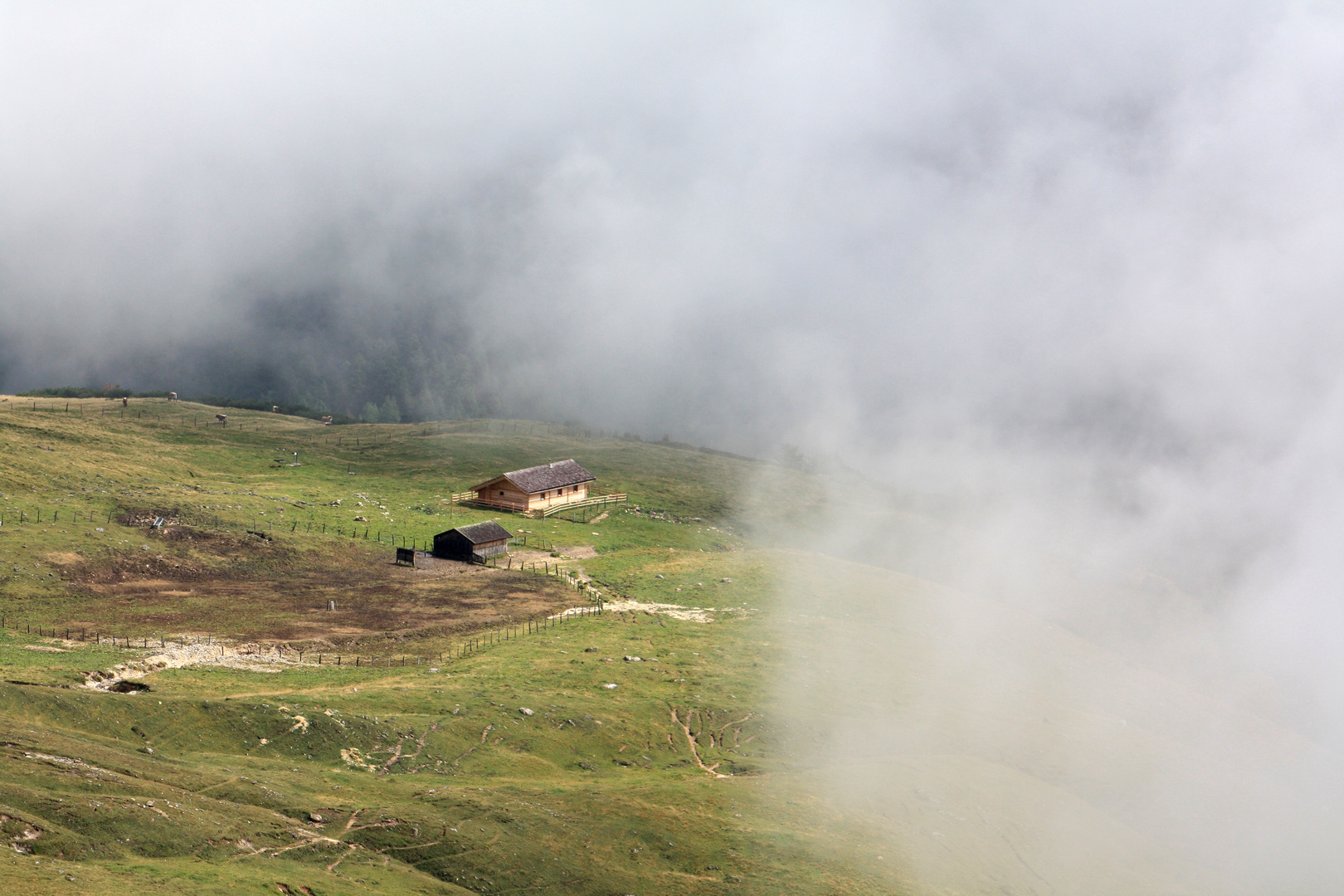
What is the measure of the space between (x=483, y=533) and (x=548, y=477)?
86.0 feet

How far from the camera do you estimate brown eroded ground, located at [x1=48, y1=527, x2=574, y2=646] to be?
6034 cm

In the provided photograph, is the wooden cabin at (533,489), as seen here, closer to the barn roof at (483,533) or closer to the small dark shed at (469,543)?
the barn roof at (483,533)

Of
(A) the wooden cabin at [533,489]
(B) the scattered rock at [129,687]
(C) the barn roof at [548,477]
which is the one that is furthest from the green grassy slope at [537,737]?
(C) the barn roof at [548,477]

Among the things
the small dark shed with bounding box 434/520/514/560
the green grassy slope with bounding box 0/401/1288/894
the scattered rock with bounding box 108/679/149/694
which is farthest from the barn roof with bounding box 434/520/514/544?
the scattered rock with bounding box 108/679/149/694

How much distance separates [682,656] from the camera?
61.6m

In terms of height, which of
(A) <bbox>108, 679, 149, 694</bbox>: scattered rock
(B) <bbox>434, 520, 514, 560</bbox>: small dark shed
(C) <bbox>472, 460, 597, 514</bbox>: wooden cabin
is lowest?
(A) <bbox>108, 679, 149, 694</bbox>: scattered rock

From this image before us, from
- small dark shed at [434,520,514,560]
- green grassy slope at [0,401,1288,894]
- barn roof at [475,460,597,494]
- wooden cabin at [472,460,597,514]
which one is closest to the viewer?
green grassy slope at [0,401,1288,894]

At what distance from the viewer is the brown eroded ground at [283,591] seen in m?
60.3

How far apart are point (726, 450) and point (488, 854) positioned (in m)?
131

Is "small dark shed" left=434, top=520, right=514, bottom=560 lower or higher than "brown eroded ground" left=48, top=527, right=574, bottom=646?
higher

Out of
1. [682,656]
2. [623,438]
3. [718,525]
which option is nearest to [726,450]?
[623,438]

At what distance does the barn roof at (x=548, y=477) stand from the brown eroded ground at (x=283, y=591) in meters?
24.4

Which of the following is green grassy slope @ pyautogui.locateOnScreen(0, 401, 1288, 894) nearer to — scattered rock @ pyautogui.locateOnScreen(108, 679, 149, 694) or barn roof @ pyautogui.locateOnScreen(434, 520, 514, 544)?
scattered rock @ pyautogui.locateOnScreen(108, 679, 149, 694)

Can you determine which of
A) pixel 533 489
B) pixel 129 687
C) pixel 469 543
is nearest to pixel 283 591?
pixel 469 543
